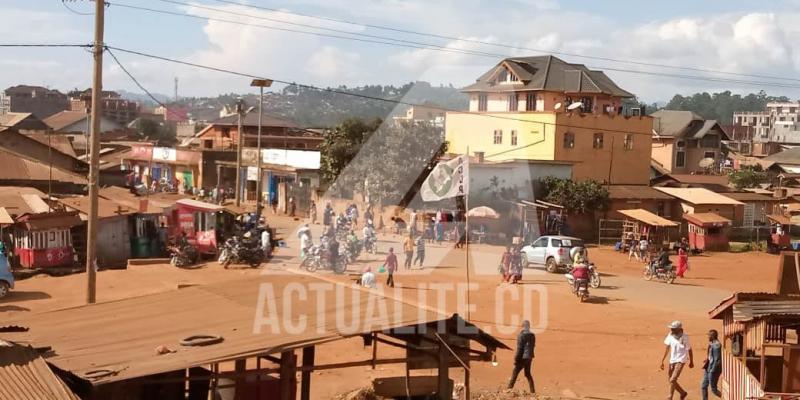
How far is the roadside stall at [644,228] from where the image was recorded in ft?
121

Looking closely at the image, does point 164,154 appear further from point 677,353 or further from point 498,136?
point 677,353

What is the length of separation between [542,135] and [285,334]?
38269mm

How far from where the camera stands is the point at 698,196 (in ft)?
143

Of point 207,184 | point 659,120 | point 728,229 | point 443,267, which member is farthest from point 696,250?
point 659,120

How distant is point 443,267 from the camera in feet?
96.0

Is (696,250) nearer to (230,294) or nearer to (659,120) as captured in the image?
(230,294)

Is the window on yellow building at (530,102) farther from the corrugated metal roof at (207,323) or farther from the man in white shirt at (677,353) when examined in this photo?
the corrugated metal roof at (207,323)

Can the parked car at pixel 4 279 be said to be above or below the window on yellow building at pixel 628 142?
below

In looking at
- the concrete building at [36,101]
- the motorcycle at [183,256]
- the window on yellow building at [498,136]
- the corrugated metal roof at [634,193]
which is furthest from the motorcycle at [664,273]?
the concrete building at [36,101]

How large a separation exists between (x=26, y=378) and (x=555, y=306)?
1732 cm

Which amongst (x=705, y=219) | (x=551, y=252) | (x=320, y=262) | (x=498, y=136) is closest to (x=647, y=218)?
(x=705, y=219)

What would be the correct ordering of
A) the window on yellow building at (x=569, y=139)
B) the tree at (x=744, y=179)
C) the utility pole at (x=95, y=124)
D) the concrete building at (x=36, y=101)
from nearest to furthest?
the utility pole at (x=95, y=124) < the window on yellow building at (x=569, y=139) < the tree at (x=744, y=179) < the concrete building at (x=36, y=101)

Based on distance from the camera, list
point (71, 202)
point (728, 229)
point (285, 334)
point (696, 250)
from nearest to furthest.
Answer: point (285, 334), point (71, 202), point (696, 250), point (728, 229)

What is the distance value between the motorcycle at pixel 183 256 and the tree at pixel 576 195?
684 inches
